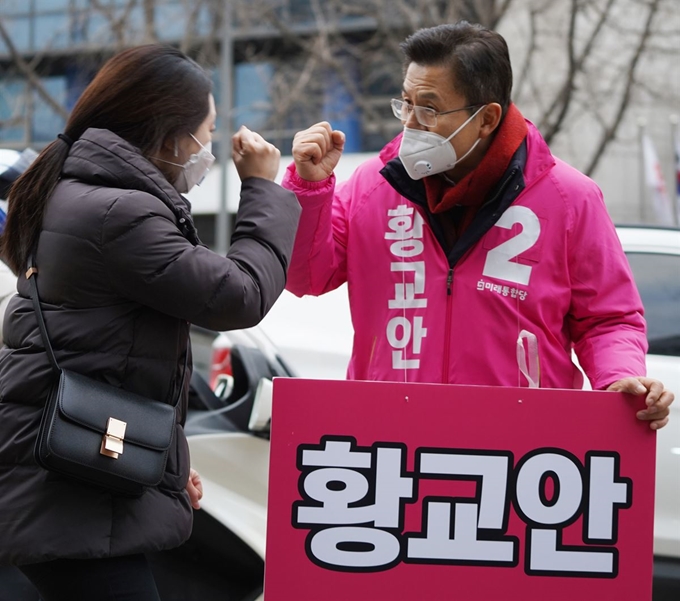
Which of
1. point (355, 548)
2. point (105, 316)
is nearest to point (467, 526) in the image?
point (355, 548)

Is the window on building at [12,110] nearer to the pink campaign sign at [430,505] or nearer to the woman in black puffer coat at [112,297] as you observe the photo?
the woman in black puffer coat at [112,297]

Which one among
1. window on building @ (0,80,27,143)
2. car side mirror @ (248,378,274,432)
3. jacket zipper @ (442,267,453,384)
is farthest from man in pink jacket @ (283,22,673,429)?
window on building @ (0,80,27,143)

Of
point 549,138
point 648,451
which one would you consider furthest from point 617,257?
point 549,138

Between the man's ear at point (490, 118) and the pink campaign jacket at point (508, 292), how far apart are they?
0.34ft

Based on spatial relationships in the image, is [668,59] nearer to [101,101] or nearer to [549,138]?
[549,138]

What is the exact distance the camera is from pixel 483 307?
2.44m

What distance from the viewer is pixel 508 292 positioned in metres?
2.44

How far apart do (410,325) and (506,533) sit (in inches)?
22.8

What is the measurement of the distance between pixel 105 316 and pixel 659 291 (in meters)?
3.05

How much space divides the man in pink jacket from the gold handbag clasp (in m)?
0.71

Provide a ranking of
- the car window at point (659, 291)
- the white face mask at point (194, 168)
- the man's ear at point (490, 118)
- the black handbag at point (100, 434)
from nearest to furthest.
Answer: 1. the black handbag at point (100, 434)
2. the white face mask at point (194, 168)
3. the man's ear at point (490, 118)
4. the car window at point (659, 291)

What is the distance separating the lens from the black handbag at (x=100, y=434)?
6.64ft

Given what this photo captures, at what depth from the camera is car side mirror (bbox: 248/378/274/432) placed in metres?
3.71

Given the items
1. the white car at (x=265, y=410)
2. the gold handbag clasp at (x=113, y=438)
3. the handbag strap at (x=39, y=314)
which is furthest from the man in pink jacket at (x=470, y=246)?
the white car at (x=265, y=410)
